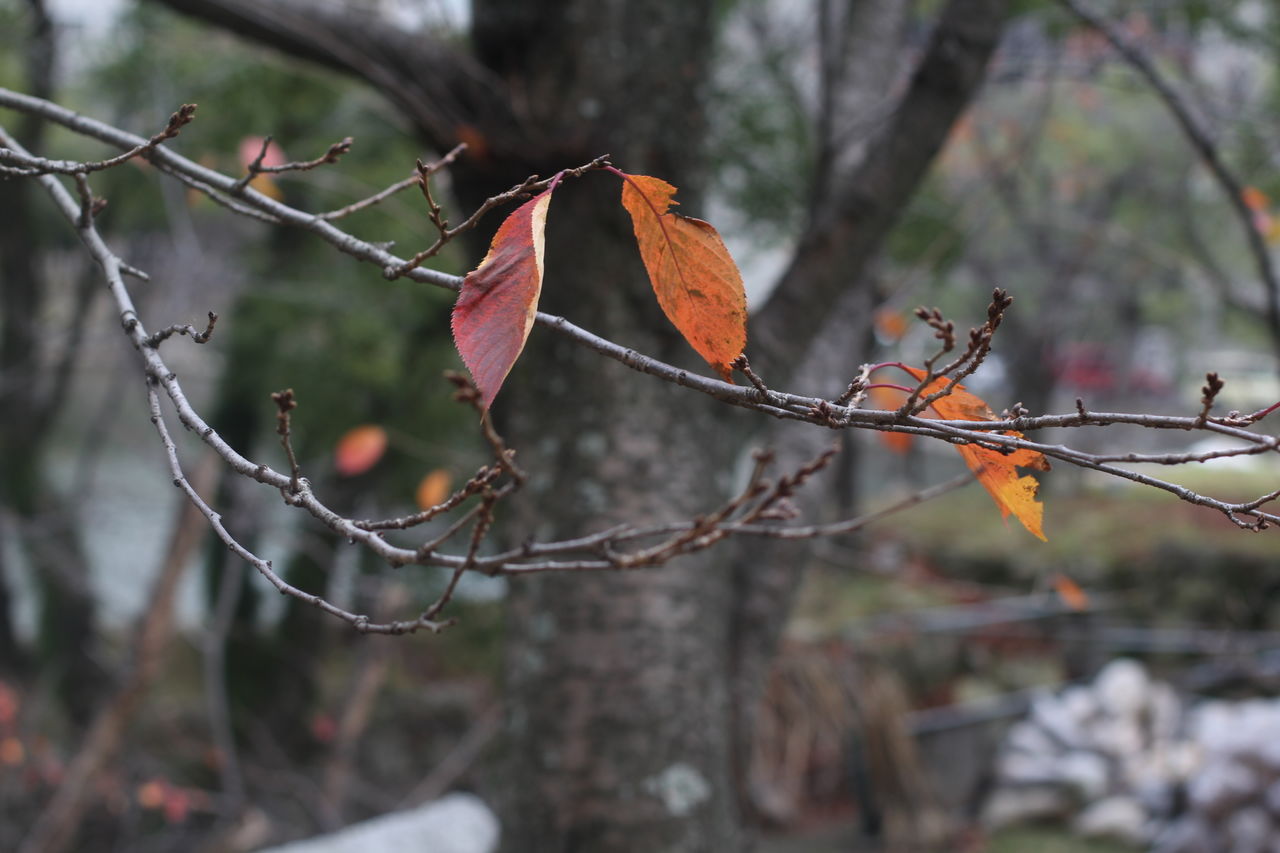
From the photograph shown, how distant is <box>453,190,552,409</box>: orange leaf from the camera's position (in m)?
0.61

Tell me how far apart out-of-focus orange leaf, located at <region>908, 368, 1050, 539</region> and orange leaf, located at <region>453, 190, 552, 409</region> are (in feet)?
0.80

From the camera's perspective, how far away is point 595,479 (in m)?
1.90

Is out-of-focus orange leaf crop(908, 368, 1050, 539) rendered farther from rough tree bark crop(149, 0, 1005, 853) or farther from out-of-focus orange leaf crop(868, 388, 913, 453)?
rough tree bark crop(149, 0, 1005, 853)

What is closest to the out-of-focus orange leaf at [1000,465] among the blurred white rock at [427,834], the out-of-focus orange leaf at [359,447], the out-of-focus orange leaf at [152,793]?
the blurred white rock at [427,834]

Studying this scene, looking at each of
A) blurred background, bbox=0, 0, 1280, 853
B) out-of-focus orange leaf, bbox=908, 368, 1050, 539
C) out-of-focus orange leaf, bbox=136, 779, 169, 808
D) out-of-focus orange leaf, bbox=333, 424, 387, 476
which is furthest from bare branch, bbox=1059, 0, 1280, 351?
out-of-focus orange leaf, bbox=136, 779, 169, 808

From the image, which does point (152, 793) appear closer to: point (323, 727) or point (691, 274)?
point (323, 727)

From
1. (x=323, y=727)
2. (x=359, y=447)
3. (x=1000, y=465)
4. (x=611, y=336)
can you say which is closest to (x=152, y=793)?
(x=323, y=727)

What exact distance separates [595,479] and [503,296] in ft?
4.23

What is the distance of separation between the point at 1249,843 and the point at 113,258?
3.93m

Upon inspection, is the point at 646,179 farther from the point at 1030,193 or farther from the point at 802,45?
the point at 1030,193

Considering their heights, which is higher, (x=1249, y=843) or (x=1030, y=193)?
(x=1030, y=193)

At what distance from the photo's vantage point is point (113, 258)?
0.84 meters

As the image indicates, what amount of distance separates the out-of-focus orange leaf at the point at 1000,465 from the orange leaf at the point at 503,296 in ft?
0.80

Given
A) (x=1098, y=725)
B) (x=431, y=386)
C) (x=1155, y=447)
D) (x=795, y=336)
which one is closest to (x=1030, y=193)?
(x=1155, y=447)
